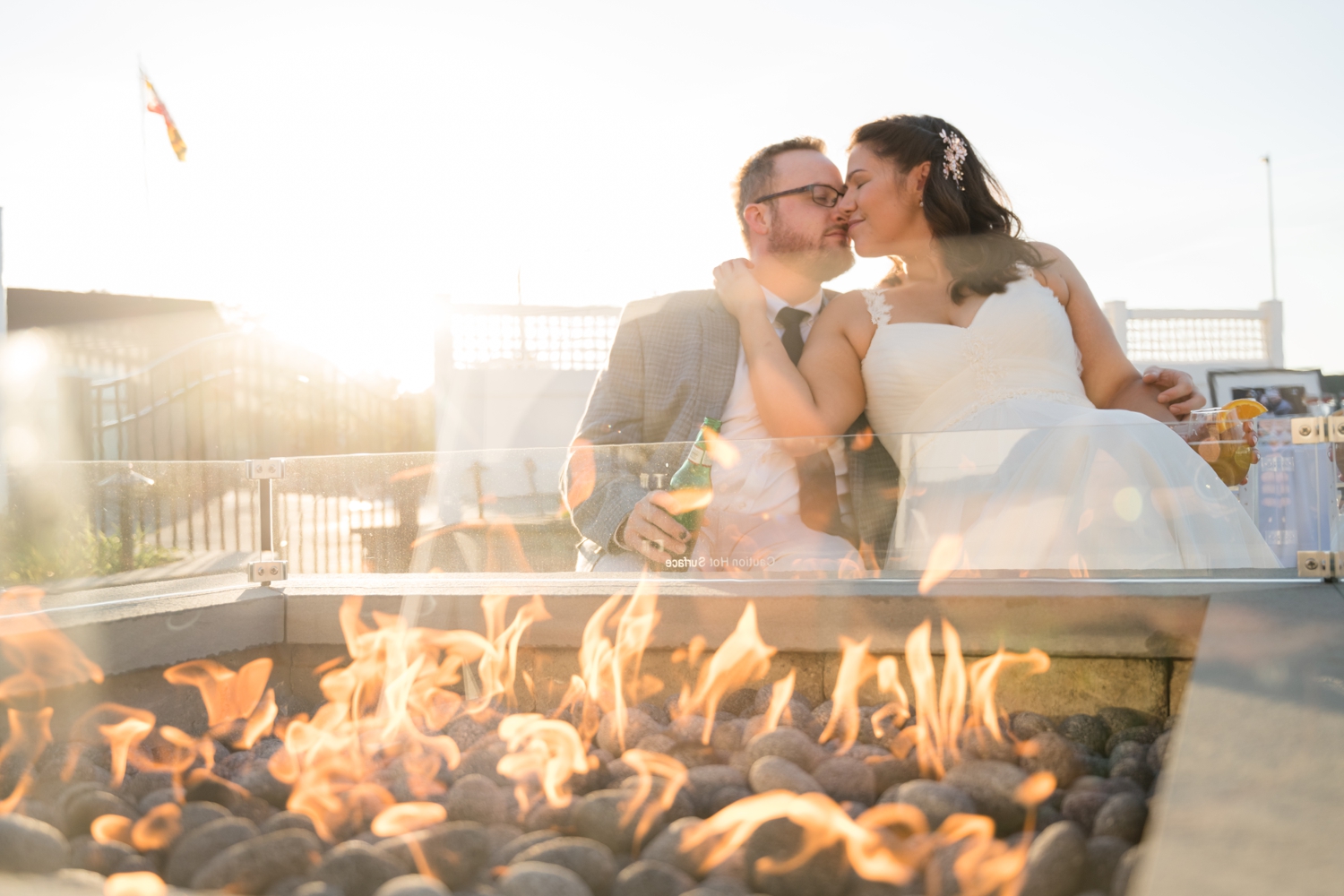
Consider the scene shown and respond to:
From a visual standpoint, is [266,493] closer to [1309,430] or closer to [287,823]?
[287,823]

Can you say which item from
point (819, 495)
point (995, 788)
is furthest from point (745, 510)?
point (995, 788)

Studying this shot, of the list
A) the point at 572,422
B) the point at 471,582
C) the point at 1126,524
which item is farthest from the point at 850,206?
the point at 572,422

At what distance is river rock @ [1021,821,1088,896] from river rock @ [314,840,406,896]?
2.66 feet

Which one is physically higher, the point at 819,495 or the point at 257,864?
the point at 819,495

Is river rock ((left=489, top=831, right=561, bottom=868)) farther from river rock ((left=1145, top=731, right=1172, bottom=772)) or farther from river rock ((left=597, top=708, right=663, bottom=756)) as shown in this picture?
river rock ((left=1145, top=731, right=1172, bottom=772))

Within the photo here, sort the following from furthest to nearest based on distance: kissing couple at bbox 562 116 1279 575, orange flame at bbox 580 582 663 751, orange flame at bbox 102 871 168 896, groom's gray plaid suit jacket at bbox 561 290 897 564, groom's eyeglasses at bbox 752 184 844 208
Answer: groom's eyeglasses at bbox 752 184 844 208 → groom's gray plaid suit jacket at bbox 561 290 897 564 → kissing couple at bbox 562 116 1279 575 → orange flame at bbox 580 582 663 751 → orange flame at bbox 102 871 168 896

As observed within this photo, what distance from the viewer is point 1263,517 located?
6.92 ft

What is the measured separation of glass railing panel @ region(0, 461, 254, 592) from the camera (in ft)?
7.73

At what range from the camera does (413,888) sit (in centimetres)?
108

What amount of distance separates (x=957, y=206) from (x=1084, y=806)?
225 cm

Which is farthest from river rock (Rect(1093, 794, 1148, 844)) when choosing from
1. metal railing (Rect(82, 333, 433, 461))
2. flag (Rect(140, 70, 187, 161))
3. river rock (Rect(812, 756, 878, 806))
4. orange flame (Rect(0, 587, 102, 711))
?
flag (Rect(140, 70, 187, 161))

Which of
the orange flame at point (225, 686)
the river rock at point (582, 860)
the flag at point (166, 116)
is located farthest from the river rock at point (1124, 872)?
the flag at point (166, 116)

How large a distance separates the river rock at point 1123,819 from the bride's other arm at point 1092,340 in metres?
1.87

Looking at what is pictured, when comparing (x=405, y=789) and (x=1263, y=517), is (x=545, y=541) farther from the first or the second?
(x=1263, y=517)
